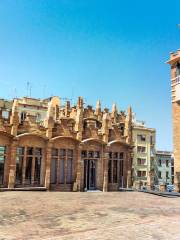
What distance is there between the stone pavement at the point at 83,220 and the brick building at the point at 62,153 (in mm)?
5147

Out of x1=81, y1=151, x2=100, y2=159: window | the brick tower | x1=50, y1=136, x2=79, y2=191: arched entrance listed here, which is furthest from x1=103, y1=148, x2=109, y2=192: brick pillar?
the brick tower

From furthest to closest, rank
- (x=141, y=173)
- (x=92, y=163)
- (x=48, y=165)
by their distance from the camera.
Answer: (x=141, y=173)
(x=92, y=163)
(x=48, y=165)

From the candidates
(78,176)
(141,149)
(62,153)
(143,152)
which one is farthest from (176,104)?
(143,152)

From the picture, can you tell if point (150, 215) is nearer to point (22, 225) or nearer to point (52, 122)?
point (22, 225)

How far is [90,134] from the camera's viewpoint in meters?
28.2

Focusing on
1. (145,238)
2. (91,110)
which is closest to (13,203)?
(145,238)

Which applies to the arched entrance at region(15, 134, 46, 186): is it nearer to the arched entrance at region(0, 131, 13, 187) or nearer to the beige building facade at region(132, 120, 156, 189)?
the arched entrance at region(0, 131, 13, 187)

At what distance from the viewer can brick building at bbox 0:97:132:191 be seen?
77.8 feet

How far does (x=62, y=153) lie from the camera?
1043 inches

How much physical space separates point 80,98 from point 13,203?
2534 centimetres

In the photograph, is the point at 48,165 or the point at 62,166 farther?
the point at 62,166

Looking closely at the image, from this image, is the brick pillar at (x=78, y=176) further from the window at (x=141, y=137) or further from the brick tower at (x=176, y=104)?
the window at (x=141, y=137)

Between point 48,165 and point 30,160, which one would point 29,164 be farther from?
point 48,165

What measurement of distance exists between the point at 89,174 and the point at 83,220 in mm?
14373
